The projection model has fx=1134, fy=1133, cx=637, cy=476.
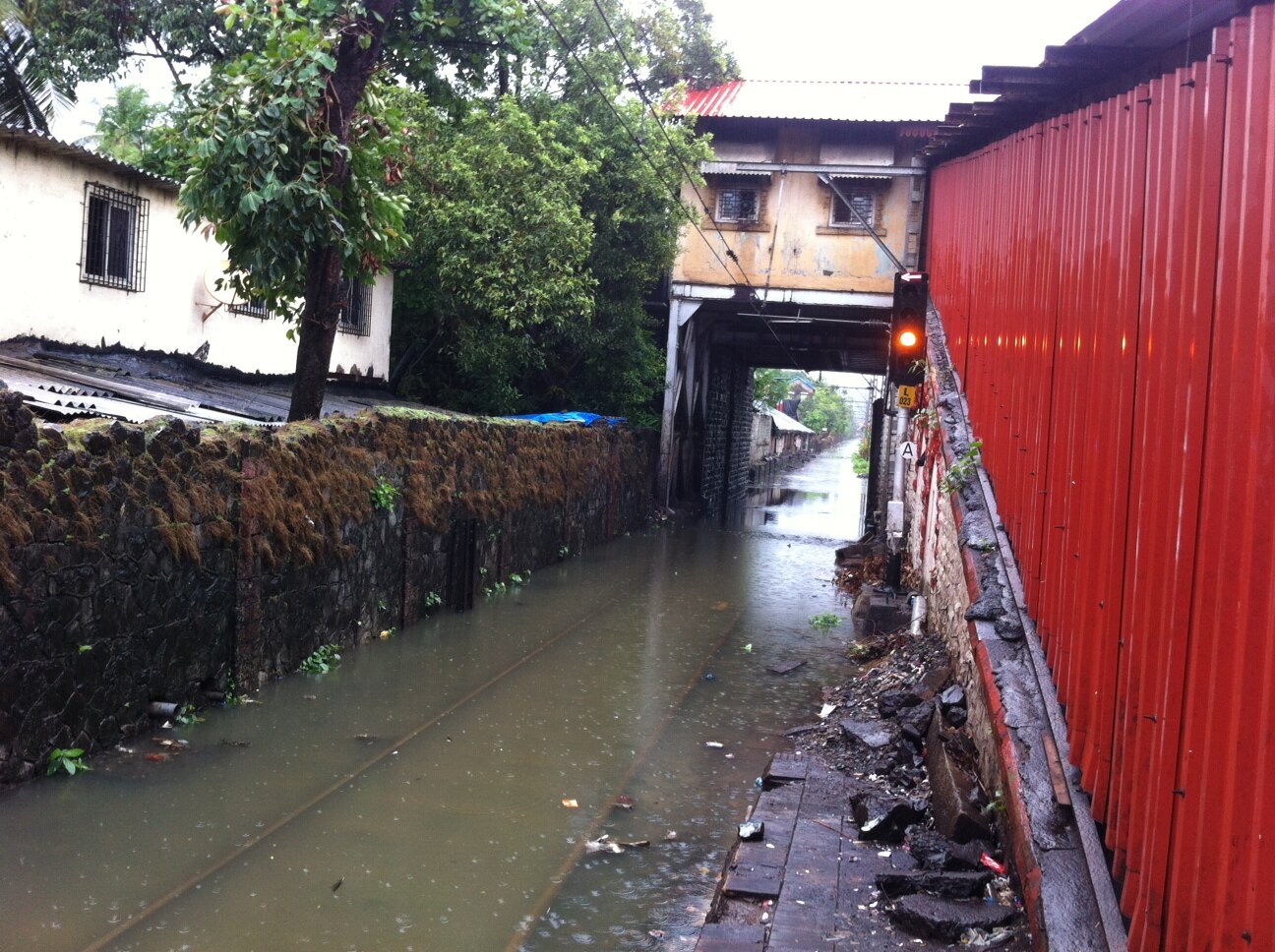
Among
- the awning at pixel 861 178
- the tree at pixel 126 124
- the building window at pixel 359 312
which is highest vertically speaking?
the tree at pixel 126 124

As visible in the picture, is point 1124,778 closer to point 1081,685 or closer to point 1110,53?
point 1081,685

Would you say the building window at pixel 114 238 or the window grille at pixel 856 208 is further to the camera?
the window grille at pixel 856 208

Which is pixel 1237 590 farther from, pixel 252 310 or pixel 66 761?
pixel 252 310

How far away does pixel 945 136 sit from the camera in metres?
10.7

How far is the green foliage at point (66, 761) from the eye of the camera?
6617mm

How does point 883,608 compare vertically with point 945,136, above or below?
below

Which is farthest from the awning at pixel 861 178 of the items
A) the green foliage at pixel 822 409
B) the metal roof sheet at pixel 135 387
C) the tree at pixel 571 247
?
A: the green foliage at pixel 822 409

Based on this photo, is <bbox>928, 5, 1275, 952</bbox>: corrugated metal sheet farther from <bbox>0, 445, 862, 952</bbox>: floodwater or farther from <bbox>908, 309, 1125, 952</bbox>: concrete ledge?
<bbox>0, 445, 862, 952</bbox>: floodwater

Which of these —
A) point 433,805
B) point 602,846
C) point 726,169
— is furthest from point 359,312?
point 602,846

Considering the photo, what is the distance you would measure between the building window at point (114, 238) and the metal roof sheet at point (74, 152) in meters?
0.25

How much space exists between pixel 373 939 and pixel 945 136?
873cm

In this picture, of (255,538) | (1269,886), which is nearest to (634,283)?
(255,538)

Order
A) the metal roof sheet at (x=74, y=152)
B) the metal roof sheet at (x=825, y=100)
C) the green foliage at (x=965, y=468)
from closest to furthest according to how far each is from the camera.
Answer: the green foliage at (x=965, y=468), the metal roof sheet at (x=74, y=152), the metal roof sheet at (x=825, y=100)

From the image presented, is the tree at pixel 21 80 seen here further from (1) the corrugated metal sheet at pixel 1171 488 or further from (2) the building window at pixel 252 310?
(1) the corrugated metal sheet at pixel 1171 488
